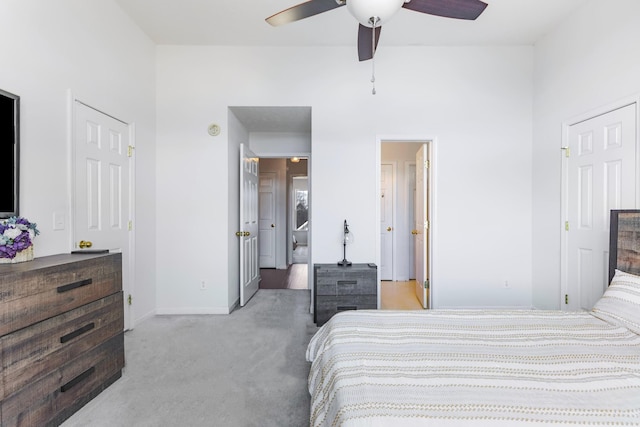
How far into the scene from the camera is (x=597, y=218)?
2.74 m

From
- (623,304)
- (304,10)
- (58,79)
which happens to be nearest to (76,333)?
(58,79)

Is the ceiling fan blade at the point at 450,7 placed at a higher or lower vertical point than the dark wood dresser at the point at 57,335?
higher

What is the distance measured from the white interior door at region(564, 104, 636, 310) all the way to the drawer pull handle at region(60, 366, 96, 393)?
391 cm

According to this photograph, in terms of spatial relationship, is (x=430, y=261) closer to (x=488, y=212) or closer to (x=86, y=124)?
(x=488, y=212)

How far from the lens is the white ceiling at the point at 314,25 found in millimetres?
2887

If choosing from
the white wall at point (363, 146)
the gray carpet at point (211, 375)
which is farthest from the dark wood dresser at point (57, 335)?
the white wall at point (363, 146)

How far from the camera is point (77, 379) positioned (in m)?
1.84

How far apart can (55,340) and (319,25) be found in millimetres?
3292

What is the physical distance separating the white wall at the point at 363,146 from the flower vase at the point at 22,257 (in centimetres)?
174

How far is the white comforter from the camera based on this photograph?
37.8 inches

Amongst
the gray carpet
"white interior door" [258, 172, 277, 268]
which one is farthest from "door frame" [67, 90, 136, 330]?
"white interior door" [258, 172, 277, 268]

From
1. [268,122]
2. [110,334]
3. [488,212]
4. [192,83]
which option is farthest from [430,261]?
[192,83]

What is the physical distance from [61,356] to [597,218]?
13.2ft

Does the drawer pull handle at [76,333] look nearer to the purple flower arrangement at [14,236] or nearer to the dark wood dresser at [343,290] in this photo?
the purple flower arrangement at [14,236]
